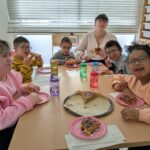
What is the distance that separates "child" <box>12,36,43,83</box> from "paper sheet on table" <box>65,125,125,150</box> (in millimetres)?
1239

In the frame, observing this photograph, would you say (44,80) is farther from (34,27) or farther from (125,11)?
(125,11)

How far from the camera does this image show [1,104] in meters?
1.13

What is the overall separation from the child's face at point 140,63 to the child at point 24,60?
1107mm

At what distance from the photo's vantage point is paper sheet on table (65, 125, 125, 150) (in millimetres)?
832

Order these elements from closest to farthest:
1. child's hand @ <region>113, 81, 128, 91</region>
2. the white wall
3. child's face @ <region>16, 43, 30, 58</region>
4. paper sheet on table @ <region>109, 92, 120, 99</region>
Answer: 1. paper sheet on table @ <region>109, 92, 120, 99</region>
2. child's hand @ <region>113, 81, 128, 91</region>
3. child's face @ <region>16, 43, 30, 58</region>
4. the white wall

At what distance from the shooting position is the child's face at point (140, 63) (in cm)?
134

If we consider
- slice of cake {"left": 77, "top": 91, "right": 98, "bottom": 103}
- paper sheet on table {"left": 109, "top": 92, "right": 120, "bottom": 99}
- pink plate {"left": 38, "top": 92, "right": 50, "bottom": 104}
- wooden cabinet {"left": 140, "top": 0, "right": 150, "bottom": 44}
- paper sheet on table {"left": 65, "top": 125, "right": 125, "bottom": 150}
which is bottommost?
paper sheet on table {"left": 65, "top": 125, "right": 125, "bottom": 150}

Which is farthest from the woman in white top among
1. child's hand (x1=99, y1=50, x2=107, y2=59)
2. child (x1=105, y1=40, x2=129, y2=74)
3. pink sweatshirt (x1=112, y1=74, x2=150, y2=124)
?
pink sweatshirt (x1=112, y1=74, x2=150, y2=124)

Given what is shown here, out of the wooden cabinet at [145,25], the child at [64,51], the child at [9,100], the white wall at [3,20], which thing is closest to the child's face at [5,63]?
the child at [9,100]

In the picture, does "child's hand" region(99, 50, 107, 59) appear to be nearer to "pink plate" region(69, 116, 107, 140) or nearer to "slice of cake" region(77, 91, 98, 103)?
"slice of cake" region(77, 91, 98, 103)

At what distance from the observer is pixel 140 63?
1.35 metres

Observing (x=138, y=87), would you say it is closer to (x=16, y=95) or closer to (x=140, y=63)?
(x=140, y=63)

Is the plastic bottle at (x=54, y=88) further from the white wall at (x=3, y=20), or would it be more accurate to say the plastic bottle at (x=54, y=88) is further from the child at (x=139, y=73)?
the white wall at (x=3, y=20)

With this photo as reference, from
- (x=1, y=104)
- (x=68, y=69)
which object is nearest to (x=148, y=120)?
(x=1, y=104)
